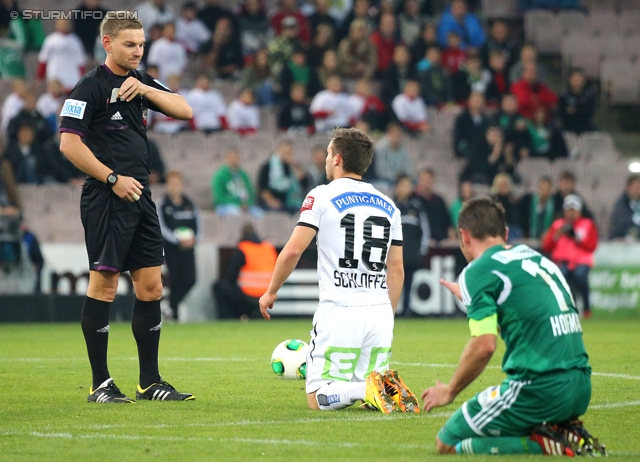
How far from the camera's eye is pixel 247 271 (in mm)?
17156

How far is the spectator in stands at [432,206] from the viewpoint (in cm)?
1841

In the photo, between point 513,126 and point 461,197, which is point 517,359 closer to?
point 461,197

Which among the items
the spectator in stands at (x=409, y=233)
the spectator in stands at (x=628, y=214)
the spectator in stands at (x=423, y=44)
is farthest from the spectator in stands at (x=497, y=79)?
the spectator in stands at (x=409, y=233)

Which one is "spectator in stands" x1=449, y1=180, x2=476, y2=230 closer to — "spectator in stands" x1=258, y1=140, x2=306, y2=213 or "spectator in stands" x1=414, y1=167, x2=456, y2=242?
"spectator in stands" x1=414, y1=167, x2=456, y2=242

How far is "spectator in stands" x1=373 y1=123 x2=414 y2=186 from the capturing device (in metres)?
19.4

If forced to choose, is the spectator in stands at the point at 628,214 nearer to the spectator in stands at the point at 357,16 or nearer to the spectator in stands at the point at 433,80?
the spectator in stands at the point at 433,80

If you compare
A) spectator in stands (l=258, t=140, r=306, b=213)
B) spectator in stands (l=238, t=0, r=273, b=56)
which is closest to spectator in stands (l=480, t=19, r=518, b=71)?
spectator in stands (l=238, t=0, r=273, b=56)

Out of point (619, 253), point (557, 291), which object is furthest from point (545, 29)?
point (557, 291)

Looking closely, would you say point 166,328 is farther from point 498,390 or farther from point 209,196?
point 498,390

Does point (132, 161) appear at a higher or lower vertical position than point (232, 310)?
higher

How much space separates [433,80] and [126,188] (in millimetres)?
14752

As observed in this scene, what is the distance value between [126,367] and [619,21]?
17903 mm

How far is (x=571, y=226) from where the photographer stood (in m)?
17.8

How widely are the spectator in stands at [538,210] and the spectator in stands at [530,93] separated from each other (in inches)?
95.1
